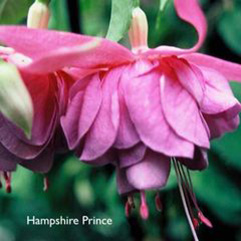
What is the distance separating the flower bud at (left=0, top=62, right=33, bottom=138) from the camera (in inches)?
22.4

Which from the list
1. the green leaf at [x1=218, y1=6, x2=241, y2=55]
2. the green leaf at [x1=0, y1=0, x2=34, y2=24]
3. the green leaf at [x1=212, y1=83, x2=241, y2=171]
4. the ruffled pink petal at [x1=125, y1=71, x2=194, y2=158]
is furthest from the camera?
the green leaf at [x1=218, y1=6, x2=241, y2=55]

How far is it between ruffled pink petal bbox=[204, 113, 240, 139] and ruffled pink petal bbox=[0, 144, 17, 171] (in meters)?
0.20

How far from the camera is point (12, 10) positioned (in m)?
0.83

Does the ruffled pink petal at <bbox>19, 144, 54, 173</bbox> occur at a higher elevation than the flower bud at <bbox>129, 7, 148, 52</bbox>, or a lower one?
lower

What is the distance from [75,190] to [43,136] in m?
0.66

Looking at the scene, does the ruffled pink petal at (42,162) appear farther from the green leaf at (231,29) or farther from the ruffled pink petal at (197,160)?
the green leaf at (231,29)

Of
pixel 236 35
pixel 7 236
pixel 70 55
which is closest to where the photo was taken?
pixel 70 55

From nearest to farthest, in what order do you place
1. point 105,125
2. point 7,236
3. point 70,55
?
point 70,55
point 105,125
point 7,236

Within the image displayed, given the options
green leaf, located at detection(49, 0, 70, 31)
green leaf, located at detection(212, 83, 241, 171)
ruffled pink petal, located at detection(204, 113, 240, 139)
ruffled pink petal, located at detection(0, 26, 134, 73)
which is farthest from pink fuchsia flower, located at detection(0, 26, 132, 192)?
green leaf, located at detection(49, 0, 70, 31)

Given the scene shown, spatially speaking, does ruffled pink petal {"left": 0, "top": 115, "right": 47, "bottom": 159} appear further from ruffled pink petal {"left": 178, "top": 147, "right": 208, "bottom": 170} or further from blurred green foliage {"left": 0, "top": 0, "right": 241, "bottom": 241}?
blurred green foliage {"left": 0, "top": 0, "right": 241, "bottom": 241}

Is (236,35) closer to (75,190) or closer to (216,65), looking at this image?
(75,190)

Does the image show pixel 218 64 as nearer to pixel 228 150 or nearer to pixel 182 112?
pixel 182 112

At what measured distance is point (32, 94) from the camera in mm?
640

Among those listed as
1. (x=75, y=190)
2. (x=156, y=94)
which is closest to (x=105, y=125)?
(x=156, y=94)
